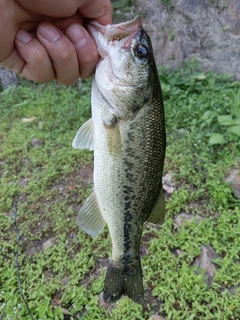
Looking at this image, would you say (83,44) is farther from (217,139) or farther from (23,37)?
(217,139)

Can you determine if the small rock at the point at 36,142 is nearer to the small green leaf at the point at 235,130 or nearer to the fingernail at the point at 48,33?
the small green leaf at the point at 235,130

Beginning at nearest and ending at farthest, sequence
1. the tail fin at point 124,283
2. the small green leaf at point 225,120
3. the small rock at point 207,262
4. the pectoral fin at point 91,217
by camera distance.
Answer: the pectoral fin at point 91,217 < the tail fin at point 124,283 < the small rock at point 207,262 < the small green leaf at point 225,120

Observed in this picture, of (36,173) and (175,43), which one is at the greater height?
(175,43)

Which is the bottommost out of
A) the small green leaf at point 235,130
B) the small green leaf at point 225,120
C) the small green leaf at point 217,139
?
the small green leaf at point 217,139

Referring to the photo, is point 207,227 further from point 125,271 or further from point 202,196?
point 125,271

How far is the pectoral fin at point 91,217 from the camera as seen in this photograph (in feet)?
5.96

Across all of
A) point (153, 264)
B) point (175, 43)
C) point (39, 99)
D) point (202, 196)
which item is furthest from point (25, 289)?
point (175, 43)

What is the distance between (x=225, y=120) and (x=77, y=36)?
9.18ft

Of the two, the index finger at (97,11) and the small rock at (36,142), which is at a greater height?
the index finger at (97,11)

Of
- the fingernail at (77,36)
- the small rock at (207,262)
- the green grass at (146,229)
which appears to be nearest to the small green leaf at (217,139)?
the green grass at (146,229)

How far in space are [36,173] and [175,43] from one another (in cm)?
340

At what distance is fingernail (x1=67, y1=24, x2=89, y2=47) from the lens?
155 centimetres

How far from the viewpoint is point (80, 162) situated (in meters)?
4.24

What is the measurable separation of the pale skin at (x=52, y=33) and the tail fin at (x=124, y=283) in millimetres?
1149
